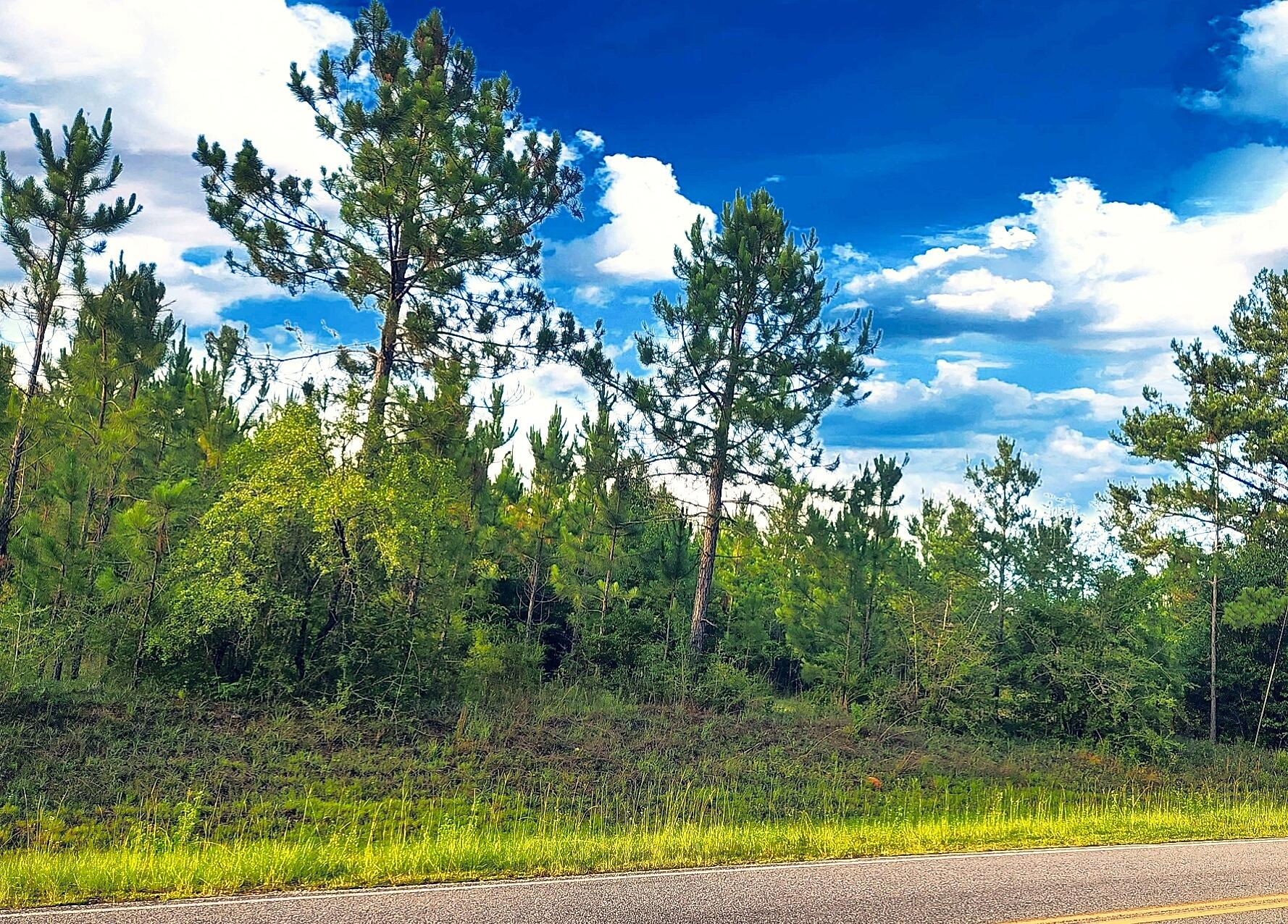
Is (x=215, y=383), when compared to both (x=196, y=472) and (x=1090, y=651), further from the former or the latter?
(x=1090, y=651)

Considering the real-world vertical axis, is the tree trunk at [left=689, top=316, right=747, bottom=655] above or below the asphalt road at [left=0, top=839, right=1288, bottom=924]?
above

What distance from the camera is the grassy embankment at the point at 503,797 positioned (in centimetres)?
971

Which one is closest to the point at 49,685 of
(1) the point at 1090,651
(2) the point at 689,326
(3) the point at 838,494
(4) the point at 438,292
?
(4) the point at 438,292

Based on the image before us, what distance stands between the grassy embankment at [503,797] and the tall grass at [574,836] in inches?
1.7

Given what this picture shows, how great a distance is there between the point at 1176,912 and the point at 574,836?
22.4 ft

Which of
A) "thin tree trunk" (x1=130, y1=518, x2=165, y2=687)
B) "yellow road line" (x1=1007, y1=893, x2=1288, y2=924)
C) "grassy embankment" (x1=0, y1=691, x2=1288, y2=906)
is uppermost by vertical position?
"thin tree trunk" (x1=130, y1=518, x2=165, y2=687)

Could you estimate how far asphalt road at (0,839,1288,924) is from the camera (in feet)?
24.9

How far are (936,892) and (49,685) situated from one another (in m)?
16.5

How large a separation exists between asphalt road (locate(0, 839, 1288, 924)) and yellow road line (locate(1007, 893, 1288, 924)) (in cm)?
2

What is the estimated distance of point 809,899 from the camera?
27.2ft

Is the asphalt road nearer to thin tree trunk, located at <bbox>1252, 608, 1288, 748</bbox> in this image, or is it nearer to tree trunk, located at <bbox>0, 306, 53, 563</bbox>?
tree trunk, located at <bbox>0, 306, 53, 563</bbox>

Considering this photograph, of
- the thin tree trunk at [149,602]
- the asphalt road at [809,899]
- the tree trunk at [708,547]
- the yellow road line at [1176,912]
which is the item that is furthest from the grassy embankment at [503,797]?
the tree trunk at [708,547]

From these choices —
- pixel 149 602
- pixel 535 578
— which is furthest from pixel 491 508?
pixel 149 602

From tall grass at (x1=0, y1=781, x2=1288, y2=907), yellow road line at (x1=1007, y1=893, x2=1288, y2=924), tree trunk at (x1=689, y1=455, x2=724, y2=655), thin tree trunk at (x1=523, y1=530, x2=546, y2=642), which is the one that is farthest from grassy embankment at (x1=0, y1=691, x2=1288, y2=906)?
thin tree trunk at (x1=523, y1=530, x2=546, y2=642)
